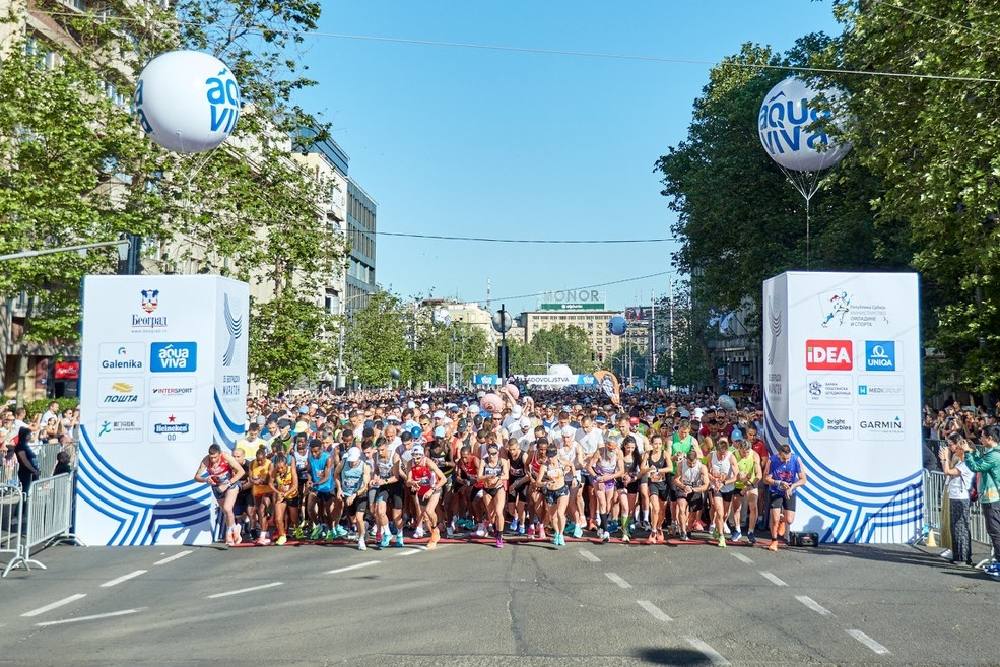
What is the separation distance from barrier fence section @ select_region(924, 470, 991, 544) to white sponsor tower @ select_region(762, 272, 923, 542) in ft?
1.01

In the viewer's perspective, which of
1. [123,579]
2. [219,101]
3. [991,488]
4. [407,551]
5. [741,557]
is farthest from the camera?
[219,101]

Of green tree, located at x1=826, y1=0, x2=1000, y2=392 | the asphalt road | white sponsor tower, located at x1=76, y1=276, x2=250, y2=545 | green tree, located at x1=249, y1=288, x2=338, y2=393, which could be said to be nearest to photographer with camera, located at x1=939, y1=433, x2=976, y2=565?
the asphalt road

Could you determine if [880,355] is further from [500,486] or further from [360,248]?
[360,248]

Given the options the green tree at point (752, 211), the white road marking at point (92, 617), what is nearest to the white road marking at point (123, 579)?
the white road marking at point (92, 617)

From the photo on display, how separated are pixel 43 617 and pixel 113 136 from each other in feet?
57.8

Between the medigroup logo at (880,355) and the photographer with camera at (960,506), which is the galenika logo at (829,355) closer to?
the medigroup logo at (880,355)

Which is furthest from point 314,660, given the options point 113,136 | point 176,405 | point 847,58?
point 113,136

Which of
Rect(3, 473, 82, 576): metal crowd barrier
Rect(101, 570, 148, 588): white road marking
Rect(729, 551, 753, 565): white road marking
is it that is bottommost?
Rect(101, 570, 148, 588): white road marking

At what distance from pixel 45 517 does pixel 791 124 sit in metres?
15.7

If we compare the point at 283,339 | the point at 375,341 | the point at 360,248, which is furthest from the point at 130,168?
the point at 360,248

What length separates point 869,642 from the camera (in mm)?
8227

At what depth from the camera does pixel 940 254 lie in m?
21.9

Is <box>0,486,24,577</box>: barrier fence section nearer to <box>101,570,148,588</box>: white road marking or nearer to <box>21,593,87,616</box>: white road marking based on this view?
<box>101,570,148,588</box>: white road marking

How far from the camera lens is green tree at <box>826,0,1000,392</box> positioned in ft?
55.1
